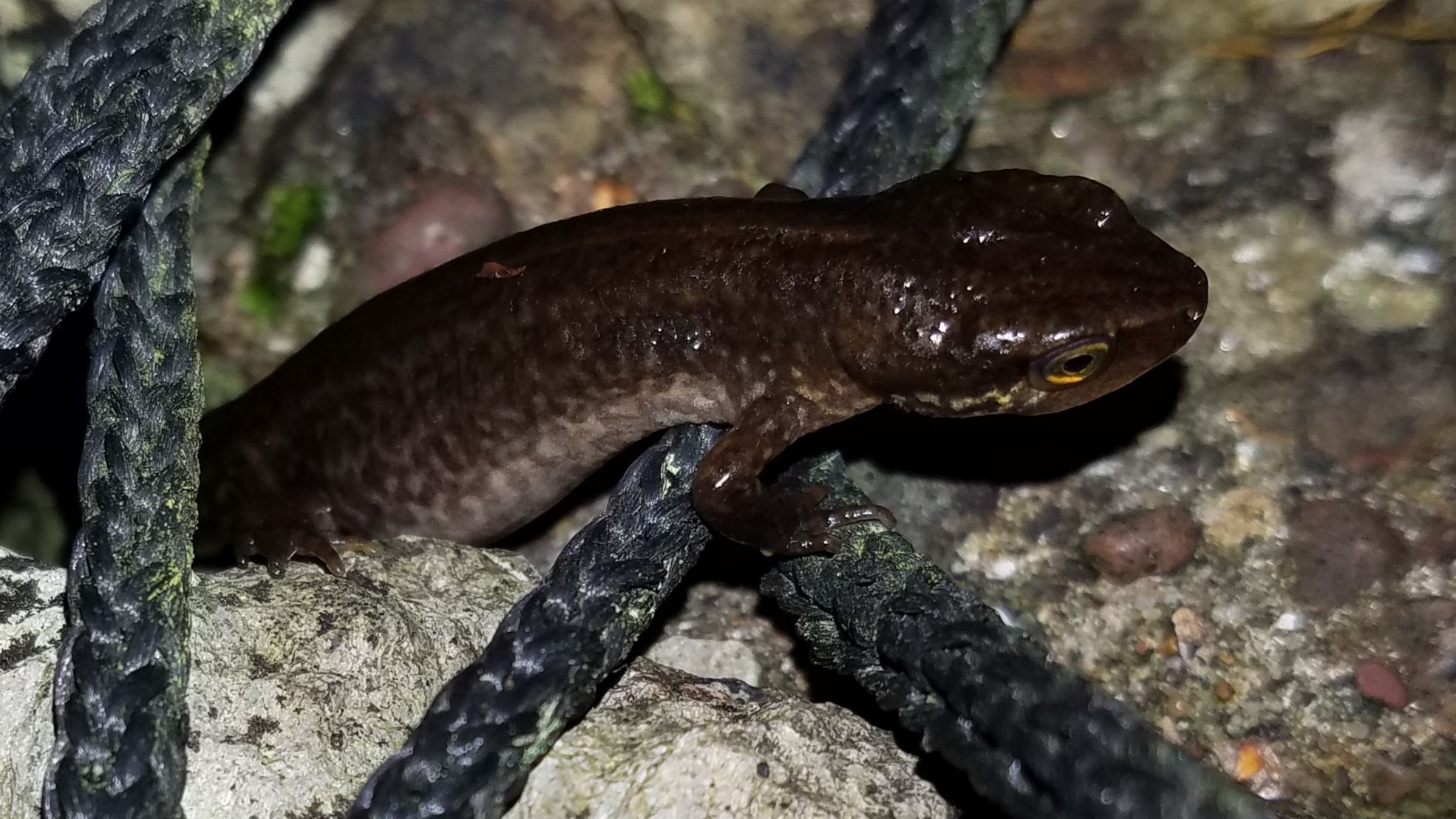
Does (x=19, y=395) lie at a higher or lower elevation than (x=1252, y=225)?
higher

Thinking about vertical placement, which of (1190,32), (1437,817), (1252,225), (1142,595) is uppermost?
(1190,32)

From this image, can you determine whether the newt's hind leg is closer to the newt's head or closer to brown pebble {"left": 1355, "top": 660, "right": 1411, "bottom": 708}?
the newt's head

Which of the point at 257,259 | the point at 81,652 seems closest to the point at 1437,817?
the point at 81,652

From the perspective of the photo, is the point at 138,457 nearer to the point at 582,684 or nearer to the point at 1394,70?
the point at 582,684

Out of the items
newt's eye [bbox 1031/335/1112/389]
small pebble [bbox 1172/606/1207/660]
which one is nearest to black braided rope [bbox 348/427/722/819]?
newt's eye [bbox 1031/335/1112/389]

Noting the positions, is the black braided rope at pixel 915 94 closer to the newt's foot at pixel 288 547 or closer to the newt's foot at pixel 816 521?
the newt's foot at pixel 816 521

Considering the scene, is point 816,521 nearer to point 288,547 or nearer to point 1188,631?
point 1188,631

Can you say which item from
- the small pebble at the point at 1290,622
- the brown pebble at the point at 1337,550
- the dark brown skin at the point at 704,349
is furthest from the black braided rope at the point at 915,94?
the small pebble at the point at 1290,622
